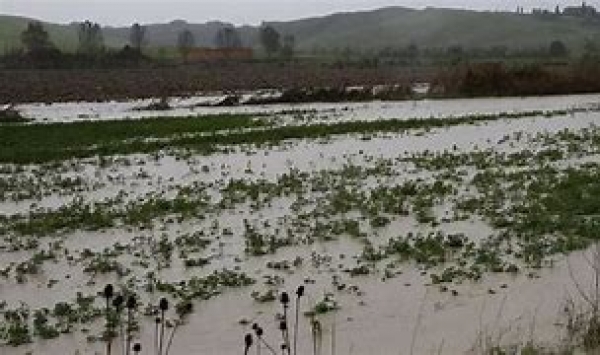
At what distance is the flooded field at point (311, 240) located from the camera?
9.66 metres

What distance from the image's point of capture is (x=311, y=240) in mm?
13539

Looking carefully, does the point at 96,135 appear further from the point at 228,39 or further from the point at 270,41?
the point at 228,39

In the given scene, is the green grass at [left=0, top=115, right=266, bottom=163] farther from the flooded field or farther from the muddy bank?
the muddy bank

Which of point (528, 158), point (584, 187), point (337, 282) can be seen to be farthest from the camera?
point (528, 158)

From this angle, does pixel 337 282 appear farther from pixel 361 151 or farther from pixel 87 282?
pixel 361 151

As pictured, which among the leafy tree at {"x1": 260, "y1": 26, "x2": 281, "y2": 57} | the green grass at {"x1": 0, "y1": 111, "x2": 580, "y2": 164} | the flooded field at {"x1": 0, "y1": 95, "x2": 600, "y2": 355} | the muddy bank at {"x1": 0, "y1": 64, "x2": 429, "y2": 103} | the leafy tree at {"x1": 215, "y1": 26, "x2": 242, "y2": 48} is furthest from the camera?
the leafy tree at {"x1": 215, "y1": 26, "x2": 242, "y2": 48}

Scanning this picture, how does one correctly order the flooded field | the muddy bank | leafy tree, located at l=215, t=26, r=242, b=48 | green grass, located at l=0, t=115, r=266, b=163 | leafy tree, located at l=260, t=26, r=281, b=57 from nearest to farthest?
A: the flooded field, green grass, located at l=0, t=115, r=266, b=163, the muddy bank, leafy tree, located at l=260, t=26, r=281, b=57, leafy tree, located at l=215, t=26, r=242, b=48

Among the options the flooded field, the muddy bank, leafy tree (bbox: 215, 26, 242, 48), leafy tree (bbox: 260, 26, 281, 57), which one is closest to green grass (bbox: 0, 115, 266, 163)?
the flooded field

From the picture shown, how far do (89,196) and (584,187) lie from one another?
9951mm

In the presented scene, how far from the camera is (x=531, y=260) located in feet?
38.6

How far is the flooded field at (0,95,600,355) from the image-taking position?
9.66m

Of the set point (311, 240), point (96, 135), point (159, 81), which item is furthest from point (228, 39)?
point (311, 240)

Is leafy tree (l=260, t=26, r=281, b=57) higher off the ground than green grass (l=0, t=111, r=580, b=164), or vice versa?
leafy tree (l=260, t=26, r=281, b=57)

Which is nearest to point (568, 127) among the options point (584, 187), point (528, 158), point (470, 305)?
point (528, 158)
